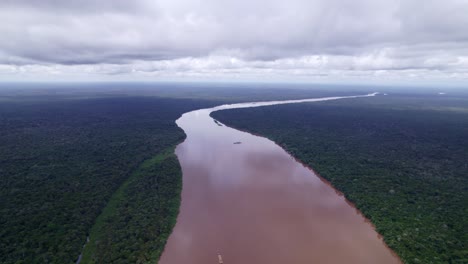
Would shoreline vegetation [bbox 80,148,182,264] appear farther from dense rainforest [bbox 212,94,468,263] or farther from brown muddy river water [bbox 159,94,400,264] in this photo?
dense rainforest [bbox 212,94,468,263]

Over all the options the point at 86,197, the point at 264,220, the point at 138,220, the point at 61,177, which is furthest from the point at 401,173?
the point at 61,177

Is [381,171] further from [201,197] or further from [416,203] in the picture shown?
[201,197]

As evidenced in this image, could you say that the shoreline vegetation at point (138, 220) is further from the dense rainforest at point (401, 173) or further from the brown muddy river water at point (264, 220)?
the dense rainforest at point (401, 173)

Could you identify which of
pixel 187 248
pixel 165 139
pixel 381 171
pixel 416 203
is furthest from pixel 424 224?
pixel 165 139

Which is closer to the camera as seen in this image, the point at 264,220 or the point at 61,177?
the point at 264,220

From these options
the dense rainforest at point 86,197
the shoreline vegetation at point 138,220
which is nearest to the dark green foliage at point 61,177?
the dense rainforest at point 86,197

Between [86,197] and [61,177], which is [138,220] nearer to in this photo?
[86,197]

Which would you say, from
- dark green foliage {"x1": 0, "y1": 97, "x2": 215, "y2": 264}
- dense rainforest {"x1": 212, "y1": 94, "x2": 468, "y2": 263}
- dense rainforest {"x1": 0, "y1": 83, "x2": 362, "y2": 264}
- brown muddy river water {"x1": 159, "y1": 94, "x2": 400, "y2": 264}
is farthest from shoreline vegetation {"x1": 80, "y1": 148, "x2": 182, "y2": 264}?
dense rainforest {"x1": 212, "y1": 94, "x2": 468, "y2": 263}
